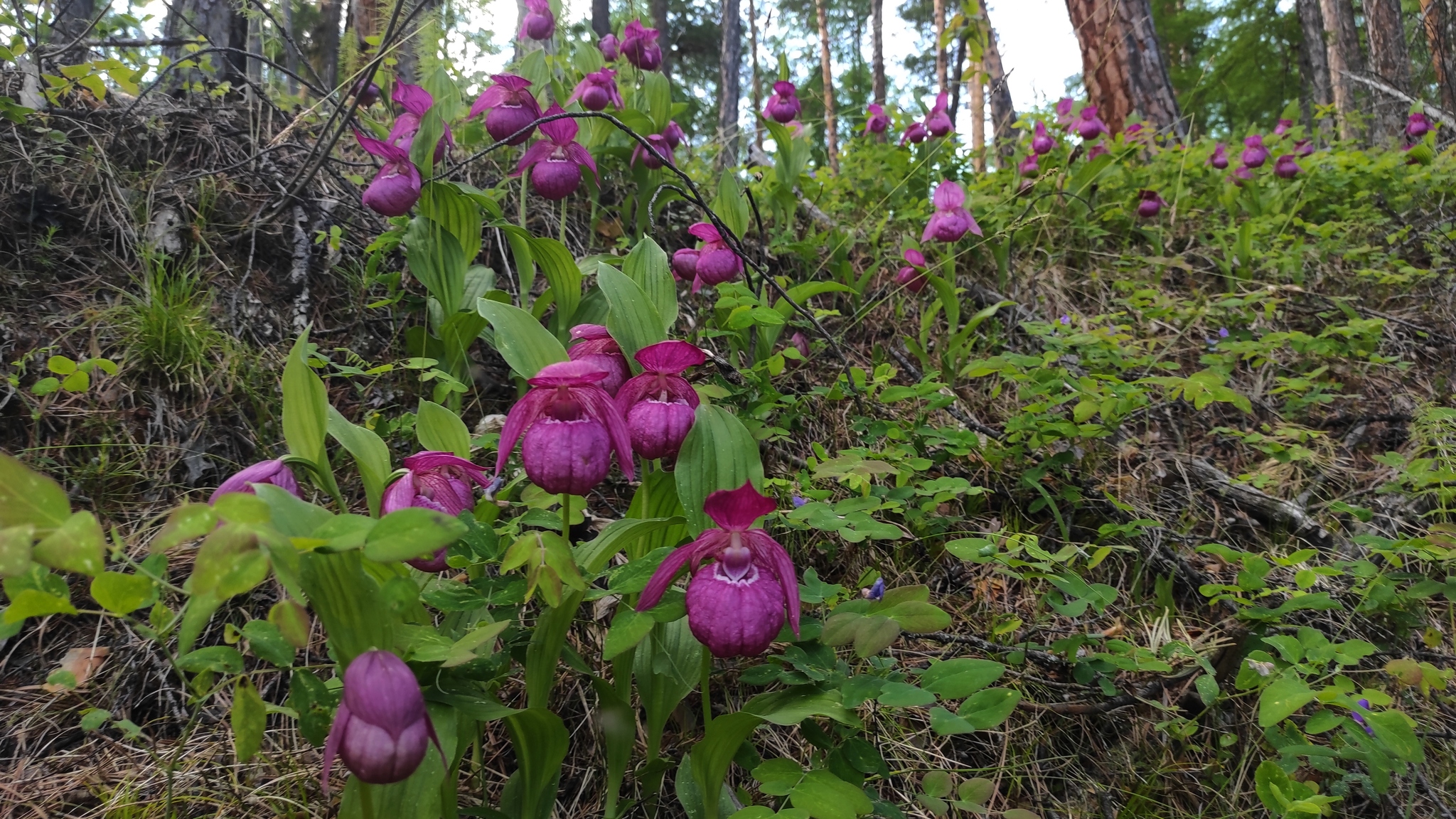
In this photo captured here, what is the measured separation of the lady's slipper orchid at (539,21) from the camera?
10.5 ft

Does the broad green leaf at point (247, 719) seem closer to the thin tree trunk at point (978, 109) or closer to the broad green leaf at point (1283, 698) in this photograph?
the broad green leaf at point (1283, 698)

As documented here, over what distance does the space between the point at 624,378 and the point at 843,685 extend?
2.01ft

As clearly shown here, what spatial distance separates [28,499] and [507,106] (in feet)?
6.68

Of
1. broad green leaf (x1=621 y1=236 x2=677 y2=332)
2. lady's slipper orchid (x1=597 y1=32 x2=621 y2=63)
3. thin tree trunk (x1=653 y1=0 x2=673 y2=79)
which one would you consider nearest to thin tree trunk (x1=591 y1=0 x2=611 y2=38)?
thin tree trunk (x1=653 y1=0 x2=673 y2=79)

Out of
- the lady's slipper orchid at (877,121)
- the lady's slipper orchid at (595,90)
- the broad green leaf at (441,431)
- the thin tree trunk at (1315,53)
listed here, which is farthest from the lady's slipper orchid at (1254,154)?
the thin tree trunk at (1315,53)

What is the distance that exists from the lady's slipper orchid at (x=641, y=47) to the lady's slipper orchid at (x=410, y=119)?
3.69 ft

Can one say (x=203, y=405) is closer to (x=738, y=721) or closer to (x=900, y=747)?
(x=738, y=721)

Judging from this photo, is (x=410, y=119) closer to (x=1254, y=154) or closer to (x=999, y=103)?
(x=1254, y=154)

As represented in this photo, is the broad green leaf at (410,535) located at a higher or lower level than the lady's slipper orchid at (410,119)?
lower

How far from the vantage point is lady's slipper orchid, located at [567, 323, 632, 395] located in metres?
1.30

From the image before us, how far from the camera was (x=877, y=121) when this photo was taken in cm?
425

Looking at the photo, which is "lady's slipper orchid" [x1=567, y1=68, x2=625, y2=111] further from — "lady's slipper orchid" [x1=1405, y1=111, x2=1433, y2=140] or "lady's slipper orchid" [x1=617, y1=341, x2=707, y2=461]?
"lady's slipper orchid" [x1=1405, y1=111, x2=1433, y2=140]

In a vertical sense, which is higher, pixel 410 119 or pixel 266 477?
pixel 410 119

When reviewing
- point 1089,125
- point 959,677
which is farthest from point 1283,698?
point 1089,125
